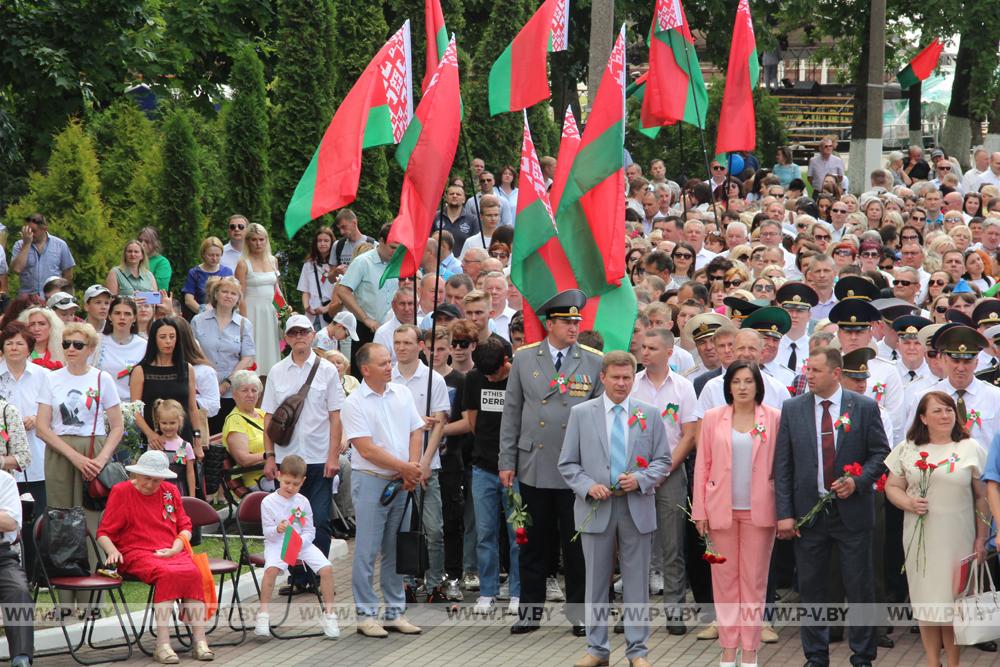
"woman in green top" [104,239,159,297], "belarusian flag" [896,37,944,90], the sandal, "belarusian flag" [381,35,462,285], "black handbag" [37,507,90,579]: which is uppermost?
"belarusian flag" [896,37,944,90]

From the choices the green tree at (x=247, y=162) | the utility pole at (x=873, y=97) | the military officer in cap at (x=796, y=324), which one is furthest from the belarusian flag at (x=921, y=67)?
the military officer in cap at (x=796, y=324)

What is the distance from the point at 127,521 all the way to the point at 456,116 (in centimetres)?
387

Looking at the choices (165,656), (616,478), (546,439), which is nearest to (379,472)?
(546,439)

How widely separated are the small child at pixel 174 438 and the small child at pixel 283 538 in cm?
134

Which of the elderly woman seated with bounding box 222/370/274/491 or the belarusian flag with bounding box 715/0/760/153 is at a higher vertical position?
the belarusian flag with bounding box 715/0/760/153

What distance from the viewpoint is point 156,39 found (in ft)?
86.7

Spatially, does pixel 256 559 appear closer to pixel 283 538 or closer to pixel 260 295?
pixel 283 538

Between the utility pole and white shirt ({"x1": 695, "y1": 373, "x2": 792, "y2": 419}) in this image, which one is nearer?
white shirt ({"x1": 695, "y1": 373, "x2": 792, "y2": 419})

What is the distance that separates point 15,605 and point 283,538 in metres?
1.88

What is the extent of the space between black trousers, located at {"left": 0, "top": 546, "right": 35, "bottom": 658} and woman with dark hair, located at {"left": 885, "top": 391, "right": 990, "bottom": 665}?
5260 millimetres

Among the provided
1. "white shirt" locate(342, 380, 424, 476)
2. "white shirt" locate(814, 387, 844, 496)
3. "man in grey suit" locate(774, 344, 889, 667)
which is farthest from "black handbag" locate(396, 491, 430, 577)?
"white shirt" locate(814, 387, 844, 496)

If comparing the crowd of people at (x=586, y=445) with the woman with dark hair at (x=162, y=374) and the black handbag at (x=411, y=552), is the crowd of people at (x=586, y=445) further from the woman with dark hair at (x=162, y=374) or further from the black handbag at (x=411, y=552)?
the black handbag at (x=411, y=552)

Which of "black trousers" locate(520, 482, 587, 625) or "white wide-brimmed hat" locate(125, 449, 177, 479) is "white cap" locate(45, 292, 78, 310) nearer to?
"white wide-brimmed hat" locate(125, 449, 177, 479)

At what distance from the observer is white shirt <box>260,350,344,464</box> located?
11.9 meters
